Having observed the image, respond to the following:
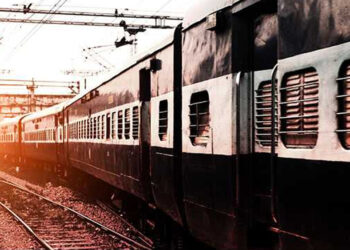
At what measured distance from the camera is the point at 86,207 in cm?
1723

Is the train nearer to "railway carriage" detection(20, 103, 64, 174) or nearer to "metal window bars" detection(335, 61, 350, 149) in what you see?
"metal window bars" detection(335, 61, 350, 149)

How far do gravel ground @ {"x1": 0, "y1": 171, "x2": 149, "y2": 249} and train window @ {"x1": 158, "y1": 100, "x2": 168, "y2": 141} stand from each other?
4.23 metres

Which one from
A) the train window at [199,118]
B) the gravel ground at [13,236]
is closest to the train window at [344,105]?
the train window at [199,118]

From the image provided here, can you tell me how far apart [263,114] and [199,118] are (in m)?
1.51

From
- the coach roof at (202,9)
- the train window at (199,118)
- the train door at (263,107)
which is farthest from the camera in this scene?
the train window at (199,118)

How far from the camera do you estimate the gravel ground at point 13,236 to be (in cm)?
1181

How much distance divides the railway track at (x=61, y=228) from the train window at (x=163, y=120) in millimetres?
2910

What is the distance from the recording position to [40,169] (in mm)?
36969

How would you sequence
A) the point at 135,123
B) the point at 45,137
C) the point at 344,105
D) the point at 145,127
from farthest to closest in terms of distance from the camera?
the point at 45,137 < the point at 135,123 < the point at 145,127 < the point at 344,105

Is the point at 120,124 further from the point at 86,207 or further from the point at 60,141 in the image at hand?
the point at 60,141

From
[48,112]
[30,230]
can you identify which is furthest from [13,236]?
[48,112]

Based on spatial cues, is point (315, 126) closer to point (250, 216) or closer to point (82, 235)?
point (250, 216)

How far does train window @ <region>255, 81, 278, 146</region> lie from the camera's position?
5.00 m

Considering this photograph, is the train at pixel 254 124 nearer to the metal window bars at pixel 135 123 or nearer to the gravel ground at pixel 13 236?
the metal window bars at pixel 135 123
